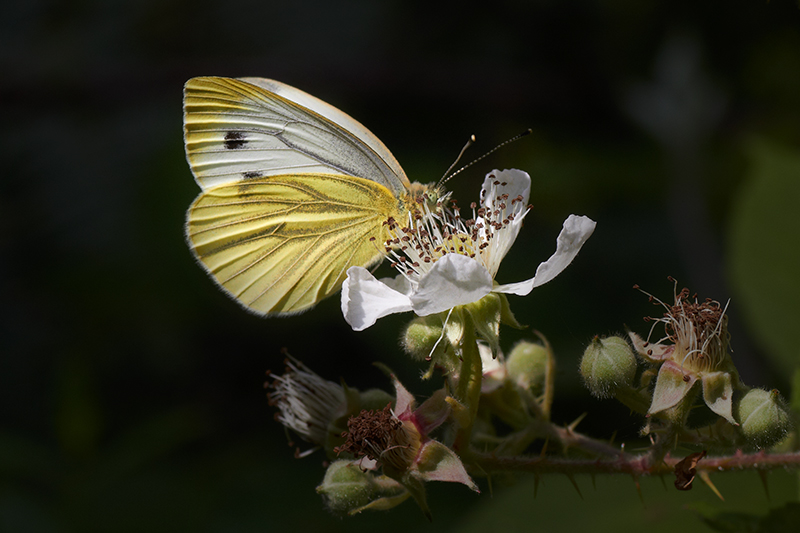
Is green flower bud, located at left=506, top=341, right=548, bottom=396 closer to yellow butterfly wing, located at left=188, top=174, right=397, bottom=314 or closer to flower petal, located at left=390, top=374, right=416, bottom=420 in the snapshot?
flower petal, located at left=390, top=374, right=416, bottom=420

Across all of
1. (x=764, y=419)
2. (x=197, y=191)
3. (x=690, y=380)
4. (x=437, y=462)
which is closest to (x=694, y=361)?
(x=690, y=380)

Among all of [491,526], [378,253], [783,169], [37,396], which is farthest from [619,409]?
[37,396]

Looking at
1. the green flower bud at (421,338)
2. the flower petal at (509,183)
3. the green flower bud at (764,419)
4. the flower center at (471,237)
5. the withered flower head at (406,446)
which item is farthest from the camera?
the flower petal at (509,183)

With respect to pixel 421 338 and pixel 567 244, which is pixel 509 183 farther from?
pixel 421 338

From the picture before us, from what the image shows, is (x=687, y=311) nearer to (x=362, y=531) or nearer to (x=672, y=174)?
(x=362, y=531)

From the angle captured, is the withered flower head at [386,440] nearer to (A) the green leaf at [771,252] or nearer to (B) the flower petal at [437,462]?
(B) the flower petal at [437,462]

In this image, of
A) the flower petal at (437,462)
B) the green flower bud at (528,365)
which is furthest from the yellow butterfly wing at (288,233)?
the flower petal at (437,462)
